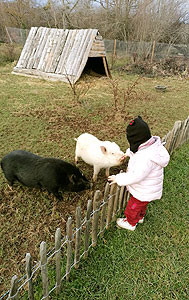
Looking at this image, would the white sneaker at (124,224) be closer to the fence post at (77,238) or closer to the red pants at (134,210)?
the red pants at (134,210)

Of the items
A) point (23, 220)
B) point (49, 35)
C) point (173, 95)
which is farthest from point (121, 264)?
point (49, 35)

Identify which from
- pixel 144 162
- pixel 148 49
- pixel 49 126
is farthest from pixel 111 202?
pixel 148 49

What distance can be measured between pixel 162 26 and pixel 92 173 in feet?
63.5

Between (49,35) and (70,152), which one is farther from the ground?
(49,35)

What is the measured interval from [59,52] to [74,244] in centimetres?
1092

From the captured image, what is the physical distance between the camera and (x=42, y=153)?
4.69 metres

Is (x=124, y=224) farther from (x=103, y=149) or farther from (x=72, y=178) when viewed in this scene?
(x=103, y=149)

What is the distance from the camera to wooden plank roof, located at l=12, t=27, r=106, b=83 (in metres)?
10.5

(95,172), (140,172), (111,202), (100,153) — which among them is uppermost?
(140,172)

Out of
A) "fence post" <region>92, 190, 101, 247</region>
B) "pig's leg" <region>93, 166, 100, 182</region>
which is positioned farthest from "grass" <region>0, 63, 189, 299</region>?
"fence post" <region>92, 190, 101, 247</region>

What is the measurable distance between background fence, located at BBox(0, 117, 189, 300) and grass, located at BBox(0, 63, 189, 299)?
0.25 metres

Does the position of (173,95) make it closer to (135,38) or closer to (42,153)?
(42,153)

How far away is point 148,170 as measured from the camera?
7.64 ft

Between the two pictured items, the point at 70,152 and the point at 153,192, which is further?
the point at 70,152
